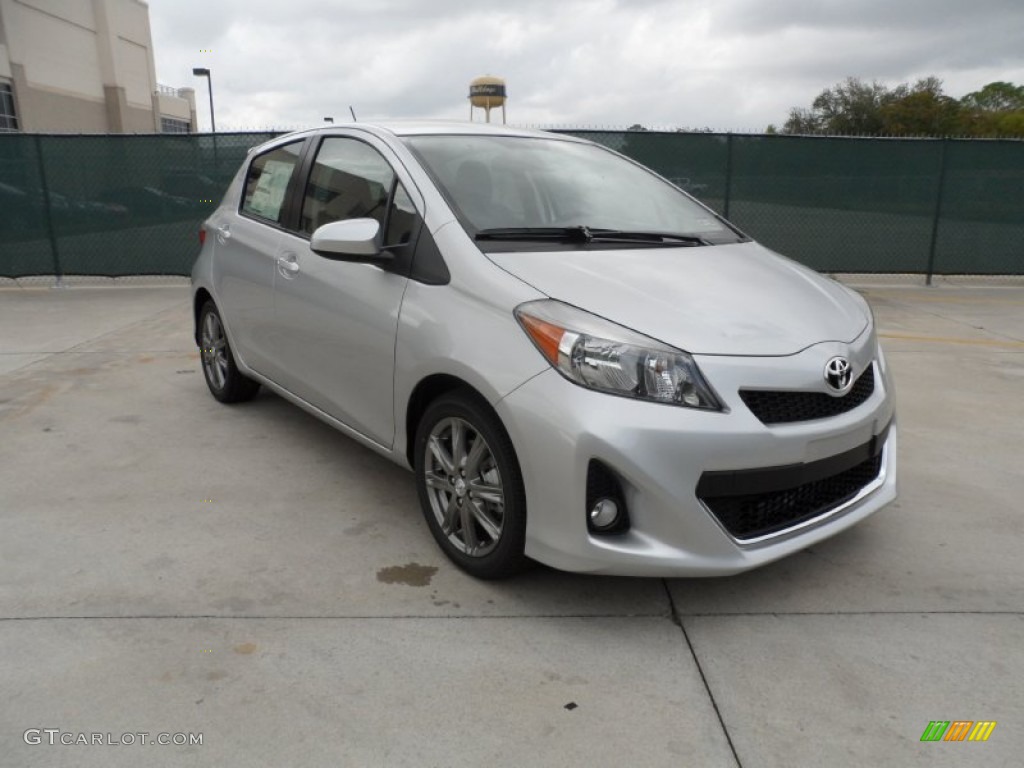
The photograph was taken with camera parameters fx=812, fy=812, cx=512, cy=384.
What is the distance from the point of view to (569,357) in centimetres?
253

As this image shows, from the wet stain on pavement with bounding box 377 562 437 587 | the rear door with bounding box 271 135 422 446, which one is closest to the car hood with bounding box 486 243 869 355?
the rear door with bounding box 271 135 422 446

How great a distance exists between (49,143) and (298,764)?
9.85m

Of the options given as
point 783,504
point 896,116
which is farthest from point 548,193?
point 896,116

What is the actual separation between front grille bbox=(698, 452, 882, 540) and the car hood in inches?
18.4

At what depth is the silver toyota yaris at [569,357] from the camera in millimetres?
2480

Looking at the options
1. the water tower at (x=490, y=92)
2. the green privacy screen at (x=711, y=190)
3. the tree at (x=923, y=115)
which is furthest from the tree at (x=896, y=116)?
the green privacy screen at (x=711, y=190)

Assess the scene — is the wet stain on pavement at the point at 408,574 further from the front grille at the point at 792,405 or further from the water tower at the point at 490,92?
the water tower at the point at 490,92

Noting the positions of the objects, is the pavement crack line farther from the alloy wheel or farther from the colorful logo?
the alloy wheel

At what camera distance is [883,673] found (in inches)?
96.8

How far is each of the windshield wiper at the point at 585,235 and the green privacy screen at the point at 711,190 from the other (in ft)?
21.7

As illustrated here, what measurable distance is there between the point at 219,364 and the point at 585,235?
2.83 metres

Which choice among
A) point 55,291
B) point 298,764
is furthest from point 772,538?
point 55,291

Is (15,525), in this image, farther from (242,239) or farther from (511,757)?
(511,757)

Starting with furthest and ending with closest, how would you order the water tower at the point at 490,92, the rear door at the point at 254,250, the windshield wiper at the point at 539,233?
the water tower at the point at 490,92 → the rear door at the point at 254,250 → the windshield wiper at the point at 539,233
